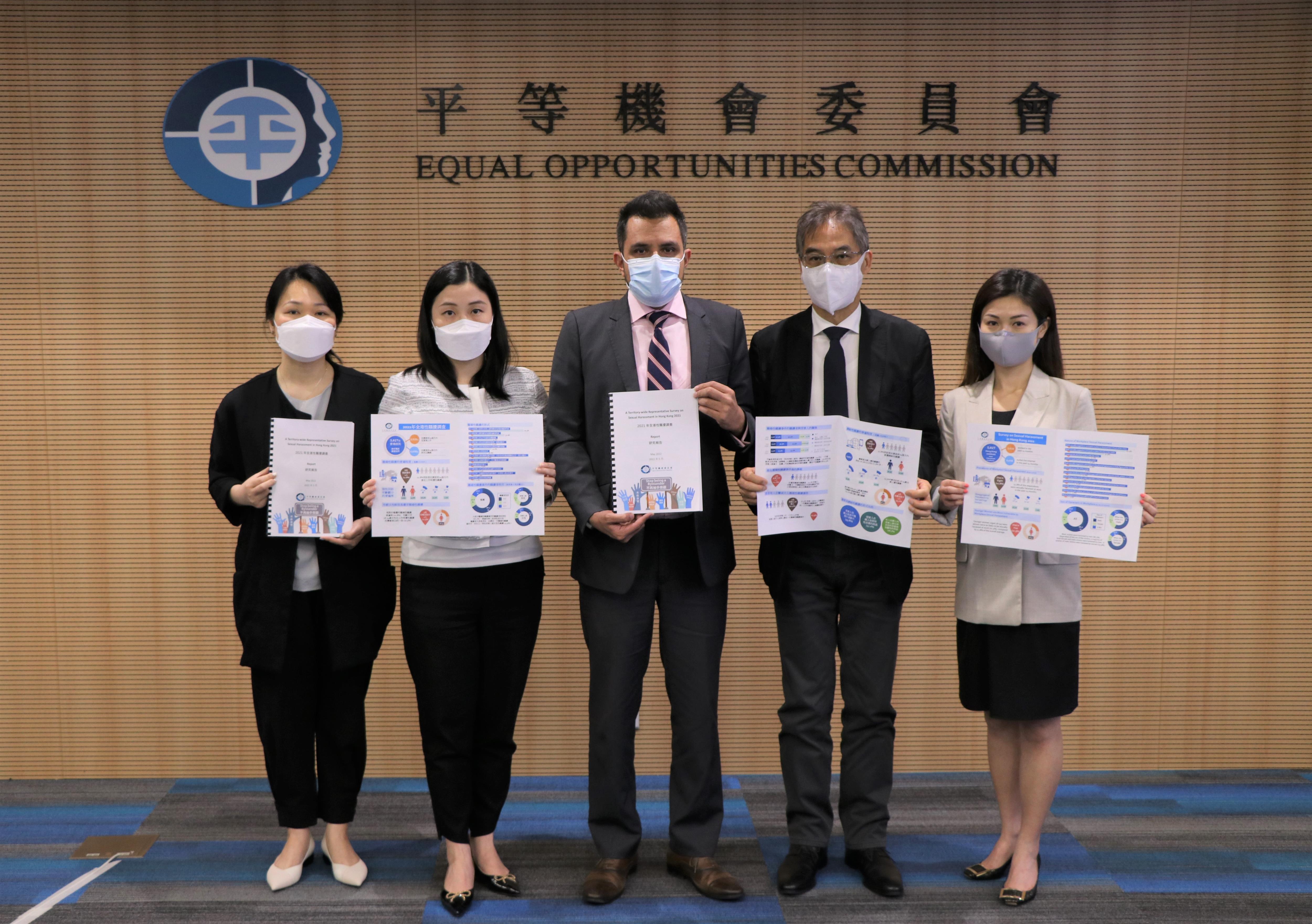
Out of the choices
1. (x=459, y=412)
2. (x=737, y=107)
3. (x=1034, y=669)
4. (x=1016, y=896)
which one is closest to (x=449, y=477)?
(x=459, y=412)

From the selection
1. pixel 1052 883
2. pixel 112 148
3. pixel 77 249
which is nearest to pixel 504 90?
pixel 112 148

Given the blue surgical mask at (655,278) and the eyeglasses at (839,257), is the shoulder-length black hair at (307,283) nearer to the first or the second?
the blue surgical mask at (655,278)

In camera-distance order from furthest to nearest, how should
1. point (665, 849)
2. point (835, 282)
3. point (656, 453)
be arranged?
point (665, 849) < point (835, 282) < point (656, 453)

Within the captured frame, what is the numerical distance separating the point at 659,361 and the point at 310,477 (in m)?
1.04

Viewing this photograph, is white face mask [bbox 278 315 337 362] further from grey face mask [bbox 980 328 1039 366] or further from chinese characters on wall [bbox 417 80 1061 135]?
grey face mask [bbox 980 328 1039 366]

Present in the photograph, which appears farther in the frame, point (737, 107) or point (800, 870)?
point (737, 107)

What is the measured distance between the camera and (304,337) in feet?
8.34

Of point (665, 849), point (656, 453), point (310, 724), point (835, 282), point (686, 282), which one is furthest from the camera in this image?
point (686, 282)

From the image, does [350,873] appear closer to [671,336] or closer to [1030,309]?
[671,336]

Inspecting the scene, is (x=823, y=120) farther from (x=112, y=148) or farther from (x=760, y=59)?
(x=112, y=148)

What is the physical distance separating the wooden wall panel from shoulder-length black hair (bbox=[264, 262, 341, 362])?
0.86 metres

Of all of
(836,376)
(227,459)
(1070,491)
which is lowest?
(1070,491)

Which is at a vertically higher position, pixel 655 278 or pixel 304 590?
pixel 655 278

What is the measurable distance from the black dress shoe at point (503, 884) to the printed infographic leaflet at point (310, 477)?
1.11 meters
